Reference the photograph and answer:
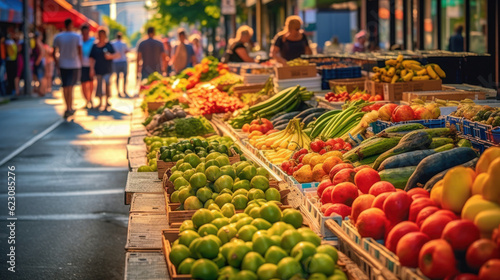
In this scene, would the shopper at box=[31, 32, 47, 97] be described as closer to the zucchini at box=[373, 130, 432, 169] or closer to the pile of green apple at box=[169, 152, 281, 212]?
the pile of green apple at box=[169, 152, 281, 212]

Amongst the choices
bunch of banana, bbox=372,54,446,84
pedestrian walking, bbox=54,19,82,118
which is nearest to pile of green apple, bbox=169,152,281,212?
bunch of banana, bbox=372,54,446,84

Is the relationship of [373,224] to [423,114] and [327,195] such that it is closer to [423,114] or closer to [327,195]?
[327,195]

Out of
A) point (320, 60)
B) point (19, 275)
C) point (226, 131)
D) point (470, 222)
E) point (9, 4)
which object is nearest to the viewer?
point (470, 222)

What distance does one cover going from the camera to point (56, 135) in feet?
52.7

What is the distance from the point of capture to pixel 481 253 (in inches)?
122

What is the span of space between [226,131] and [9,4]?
20.9 metres

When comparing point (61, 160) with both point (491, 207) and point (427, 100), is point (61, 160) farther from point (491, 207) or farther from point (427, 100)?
point (491, 207)

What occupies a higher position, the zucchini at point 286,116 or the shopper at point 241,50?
the shopper at point 241,50

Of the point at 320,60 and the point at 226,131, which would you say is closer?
the point at 226,131

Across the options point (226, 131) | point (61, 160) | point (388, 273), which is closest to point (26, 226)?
point (226, 131)

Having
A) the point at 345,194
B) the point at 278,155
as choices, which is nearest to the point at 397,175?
the point at 345,194

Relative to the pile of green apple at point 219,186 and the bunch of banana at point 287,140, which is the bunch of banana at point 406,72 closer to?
the bunch of banana at point 287,140

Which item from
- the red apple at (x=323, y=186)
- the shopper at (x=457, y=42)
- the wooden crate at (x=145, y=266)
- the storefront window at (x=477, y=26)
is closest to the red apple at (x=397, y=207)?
the red apple at (x=323, y=186)

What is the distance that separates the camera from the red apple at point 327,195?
4.90m
